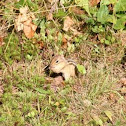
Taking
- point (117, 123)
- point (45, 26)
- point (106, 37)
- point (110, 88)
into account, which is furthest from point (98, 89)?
point (45, 26)

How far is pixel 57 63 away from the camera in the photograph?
498 cm

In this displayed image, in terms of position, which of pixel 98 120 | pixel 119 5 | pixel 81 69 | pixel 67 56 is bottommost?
pixel 98 120

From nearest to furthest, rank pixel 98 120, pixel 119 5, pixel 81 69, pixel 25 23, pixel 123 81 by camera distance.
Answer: pixel 98 120 → pixel 81 69 → pixel 123 81 → pixel 25 23 → pixel 119 5

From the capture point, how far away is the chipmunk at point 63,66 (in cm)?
498

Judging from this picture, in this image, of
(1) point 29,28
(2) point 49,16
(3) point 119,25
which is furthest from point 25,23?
(3) point 119,25

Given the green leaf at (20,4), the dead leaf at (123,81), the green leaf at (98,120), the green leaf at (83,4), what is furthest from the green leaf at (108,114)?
the green leaf at (20,4)

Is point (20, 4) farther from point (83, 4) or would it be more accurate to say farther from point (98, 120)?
point (98, 120)

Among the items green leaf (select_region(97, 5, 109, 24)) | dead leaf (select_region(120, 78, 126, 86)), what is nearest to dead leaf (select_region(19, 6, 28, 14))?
green leaf (select_region(97, 5, 109, 24))

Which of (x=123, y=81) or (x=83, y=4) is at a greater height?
(x=83, y=4)

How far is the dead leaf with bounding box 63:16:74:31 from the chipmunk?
1.94 feet

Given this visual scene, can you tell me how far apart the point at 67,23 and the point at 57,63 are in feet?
2.69

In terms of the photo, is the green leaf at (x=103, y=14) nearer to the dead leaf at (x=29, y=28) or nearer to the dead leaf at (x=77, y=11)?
the dead leaf at (x=77, y=11)

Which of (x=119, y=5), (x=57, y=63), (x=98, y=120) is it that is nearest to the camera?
(x=98, y=120)

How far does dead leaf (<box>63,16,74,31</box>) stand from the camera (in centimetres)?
554
